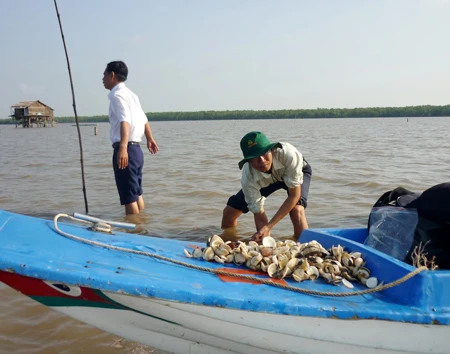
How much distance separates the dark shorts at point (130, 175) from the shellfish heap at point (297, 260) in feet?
7.01

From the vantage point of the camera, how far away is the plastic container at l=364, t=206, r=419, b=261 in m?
2.91

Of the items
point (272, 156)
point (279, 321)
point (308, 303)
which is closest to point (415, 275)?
point (308, 303)

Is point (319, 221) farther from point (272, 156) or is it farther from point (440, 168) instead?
point (440, 168)

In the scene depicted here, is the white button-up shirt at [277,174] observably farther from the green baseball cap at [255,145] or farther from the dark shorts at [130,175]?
the dark shorts at [130,175]

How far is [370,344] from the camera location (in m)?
2.32

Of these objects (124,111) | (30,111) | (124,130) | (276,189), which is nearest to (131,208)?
(124,130)

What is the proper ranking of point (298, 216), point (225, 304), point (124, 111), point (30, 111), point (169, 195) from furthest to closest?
point (30, 111) < point (169, 195) < point (124, 111) < point (298, 216) < point (225, 304)

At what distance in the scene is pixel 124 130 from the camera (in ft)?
15.3

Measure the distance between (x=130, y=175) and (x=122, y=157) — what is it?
0.97ft

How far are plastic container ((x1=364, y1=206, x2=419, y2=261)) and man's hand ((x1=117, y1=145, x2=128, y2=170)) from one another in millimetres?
2601

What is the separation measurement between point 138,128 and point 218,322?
121 inches

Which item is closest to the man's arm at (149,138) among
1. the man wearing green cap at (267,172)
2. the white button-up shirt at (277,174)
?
the man wearing green cap at (267,172)

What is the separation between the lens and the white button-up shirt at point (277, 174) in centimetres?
381

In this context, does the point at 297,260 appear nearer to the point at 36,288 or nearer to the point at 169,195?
Result: the point at 36,288
